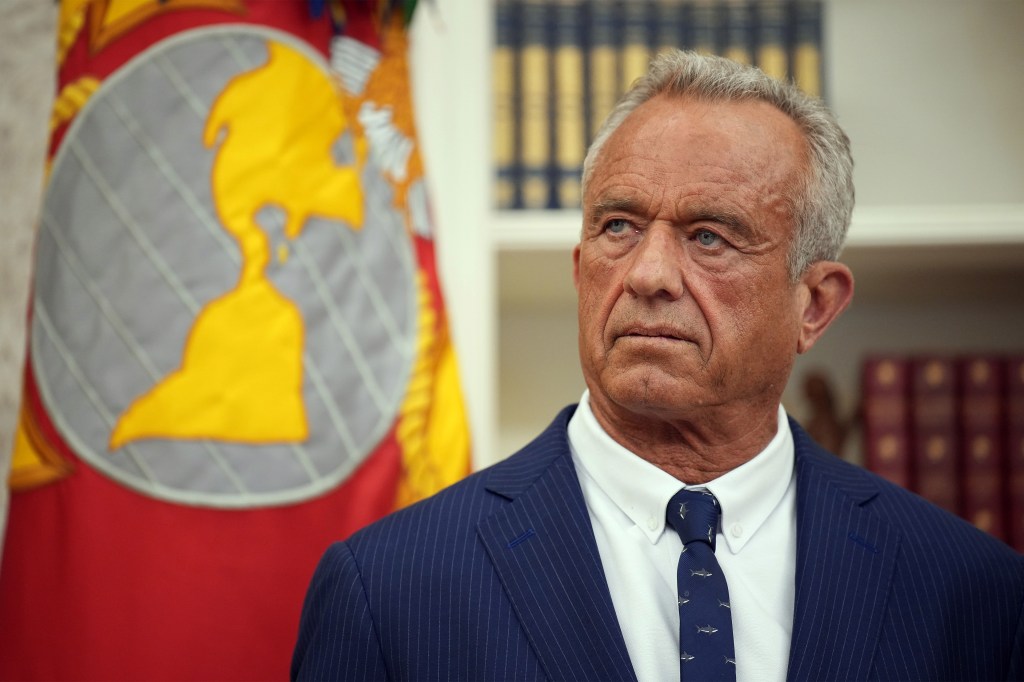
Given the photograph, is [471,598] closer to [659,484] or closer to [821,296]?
[659,484]

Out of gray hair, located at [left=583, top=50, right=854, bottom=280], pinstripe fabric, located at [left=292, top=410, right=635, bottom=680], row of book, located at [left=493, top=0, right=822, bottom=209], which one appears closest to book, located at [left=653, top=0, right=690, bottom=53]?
row of book, located at [left=493, top=0, right=822, bottom=209]

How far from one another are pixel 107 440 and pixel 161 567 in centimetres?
16

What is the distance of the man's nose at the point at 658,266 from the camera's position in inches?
37.4

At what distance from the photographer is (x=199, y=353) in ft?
4.04

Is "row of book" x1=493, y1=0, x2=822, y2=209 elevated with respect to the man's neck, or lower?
elevated

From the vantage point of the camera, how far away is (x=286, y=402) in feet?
4.16

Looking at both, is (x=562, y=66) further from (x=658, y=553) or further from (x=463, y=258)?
(x=658, y=553)

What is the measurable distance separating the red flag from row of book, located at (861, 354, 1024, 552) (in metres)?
0.76

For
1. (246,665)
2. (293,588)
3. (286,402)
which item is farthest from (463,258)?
(246,665)

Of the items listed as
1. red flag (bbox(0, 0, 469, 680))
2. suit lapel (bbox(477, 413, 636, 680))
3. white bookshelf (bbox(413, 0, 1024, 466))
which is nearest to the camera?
suit lapel (bbox(477, 413, 636, 680))

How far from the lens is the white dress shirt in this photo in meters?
0.92

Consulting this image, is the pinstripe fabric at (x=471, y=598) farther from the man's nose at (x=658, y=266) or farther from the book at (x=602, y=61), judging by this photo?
the book at (x=602, y=61)

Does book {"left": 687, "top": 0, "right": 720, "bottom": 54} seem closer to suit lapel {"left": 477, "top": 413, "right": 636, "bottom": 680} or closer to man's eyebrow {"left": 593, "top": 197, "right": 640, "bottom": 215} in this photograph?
man's eyebrow {"left": 593, "top": 197, "right": 640, "bottom": 215}

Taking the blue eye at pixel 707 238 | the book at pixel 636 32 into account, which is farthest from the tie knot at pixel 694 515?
the book at pixel 636 32
